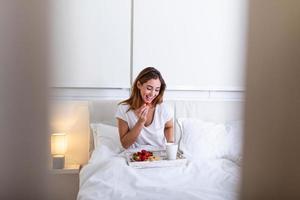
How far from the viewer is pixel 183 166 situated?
1.19 meters

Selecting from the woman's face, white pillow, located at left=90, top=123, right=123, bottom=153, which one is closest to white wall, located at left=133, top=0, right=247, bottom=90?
the woman's face

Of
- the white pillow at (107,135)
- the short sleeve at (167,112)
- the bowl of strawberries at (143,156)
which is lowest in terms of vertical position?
the bowl of strawberries at (143,156)

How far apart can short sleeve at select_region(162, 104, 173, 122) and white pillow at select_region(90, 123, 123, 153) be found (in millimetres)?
240

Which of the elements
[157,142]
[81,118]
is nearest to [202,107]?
[157,142]

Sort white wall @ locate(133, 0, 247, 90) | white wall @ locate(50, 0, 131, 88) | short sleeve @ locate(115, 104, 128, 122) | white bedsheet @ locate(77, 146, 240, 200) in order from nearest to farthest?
white bedsheet @ locate(77, 146, 240, 200) → white wall @ locate(50, 0, 131, 88) → short sleeve @ locate(115, 104, 128, 122) → white wall @ locate(133, 0, 247, 90)

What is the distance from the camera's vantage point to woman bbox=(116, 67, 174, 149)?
4.09ft

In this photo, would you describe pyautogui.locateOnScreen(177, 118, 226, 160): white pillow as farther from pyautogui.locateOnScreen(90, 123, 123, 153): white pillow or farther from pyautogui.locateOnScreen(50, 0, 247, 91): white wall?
pyautogui.locateOnScreen(90, 123, 123, 153): white pillow

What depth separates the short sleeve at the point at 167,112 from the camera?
131 cm

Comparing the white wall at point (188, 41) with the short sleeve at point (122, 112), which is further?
the white wall at point (188, 41)

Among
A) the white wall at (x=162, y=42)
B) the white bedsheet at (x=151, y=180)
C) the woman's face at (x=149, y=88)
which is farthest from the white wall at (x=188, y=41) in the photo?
the white bedsheet at (x=151, y=180)

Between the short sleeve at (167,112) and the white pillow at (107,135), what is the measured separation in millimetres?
240

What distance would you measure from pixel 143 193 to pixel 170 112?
520 millimetres

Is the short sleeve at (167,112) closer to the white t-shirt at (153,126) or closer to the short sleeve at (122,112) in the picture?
the white t-shirt at (153,126)

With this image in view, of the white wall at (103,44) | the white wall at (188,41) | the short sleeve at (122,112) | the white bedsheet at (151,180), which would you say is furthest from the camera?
the white wall at (188,41)
